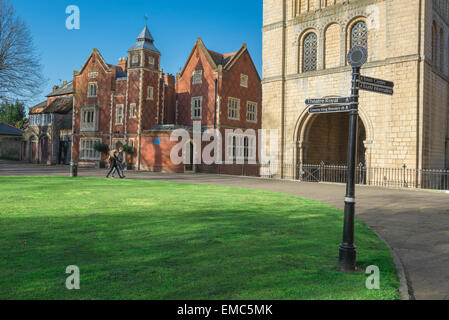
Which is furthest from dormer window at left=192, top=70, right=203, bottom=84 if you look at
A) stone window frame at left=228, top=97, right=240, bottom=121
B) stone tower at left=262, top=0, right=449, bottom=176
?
stone tower at left=262, top=0, right=449, bottom=176

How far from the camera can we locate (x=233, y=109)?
3100 centimetres

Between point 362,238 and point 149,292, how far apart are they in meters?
4.11

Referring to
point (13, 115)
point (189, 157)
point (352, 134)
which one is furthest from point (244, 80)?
point (13, 115)

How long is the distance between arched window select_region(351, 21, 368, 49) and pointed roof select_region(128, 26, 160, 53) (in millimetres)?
17217

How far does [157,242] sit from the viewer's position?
210 inches

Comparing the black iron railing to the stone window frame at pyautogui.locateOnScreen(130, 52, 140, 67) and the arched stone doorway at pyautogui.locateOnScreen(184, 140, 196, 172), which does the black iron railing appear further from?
the stone window frame at pyautogui.locateOnScreen(130, 52, 140, 67)

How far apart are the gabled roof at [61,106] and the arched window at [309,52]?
93.5 ft

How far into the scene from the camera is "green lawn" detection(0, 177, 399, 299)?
353cm

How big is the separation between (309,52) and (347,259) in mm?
20421

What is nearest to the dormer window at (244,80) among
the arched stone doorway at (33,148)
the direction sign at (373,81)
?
the arched stone doorway at (33,148)
